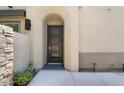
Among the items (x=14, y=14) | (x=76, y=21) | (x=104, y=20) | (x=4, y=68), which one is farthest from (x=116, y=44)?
(x=4, y=68)

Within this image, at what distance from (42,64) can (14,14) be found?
3171mm

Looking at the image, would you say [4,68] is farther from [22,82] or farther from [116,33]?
[116,33]

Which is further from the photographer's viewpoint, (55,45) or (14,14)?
(55,45)

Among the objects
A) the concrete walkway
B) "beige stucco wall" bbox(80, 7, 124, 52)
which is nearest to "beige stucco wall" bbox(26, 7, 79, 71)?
"beige stucco wall" bbox(80, 7, 124, 52)

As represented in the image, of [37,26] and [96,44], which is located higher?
[37,26]

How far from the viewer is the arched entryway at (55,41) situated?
13.1m

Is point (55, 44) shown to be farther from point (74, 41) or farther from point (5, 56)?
point (5, 56)

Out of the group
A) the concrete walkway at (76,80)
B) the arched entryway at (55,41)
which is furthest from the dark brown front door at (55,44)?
the concrete walkway at (76,80)

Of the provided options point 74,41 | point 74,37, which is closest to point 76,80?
point 74,41

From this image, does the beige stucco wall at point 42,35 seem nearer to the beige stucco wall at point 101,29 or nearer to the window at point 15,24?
the beige stucco wall at point 101,29

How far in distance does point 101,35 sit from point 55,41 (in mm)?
3338

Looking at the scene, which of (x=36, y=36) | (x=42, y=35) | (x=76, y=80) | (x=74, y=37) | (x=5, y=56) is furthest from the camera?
(x=42, y=35)

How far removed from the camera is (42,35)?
11.4 m
